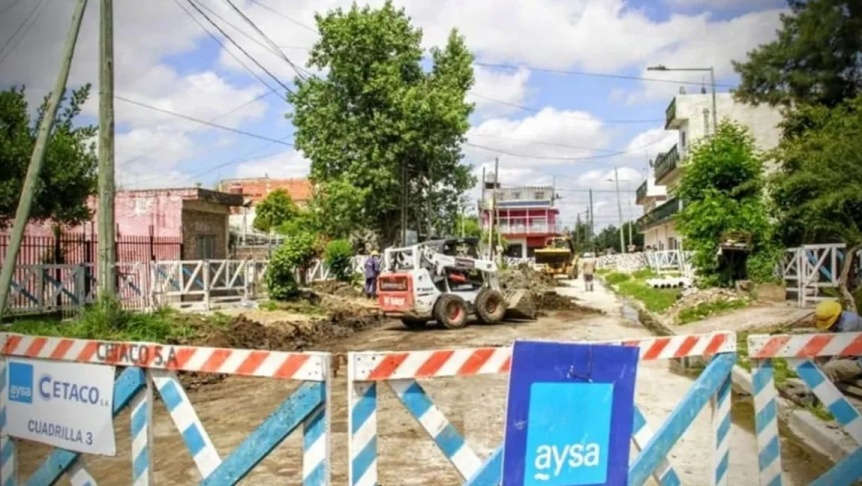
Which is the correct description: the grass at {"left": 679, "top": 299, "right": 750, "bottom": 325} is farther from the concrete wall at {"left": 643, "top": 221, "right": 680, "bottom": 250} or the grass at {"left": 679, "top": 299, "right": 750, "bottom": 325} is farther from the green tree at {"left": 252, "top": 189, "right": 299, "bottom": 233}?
the green tree at {"left": 252, "top": 189, "right": 299, "bottom": 233}

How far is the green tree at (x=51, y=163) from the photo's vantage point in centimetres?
1270

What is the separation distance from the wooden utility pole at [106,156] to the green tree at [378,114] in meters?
19.5

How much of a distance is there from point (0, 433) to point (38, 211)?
37.0ft

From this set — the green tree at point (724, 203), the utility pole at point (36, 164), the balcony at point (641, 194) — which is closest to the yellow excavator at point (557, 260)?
the green tree at point (724, 203)

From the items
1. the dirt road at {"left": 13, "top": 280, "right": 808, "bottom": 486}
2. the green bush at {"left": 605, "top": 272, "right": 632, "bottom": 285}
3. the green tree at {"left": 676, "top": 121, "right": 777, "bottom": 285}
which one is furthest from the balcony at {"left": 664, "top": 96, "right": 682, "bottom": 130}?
the dirt road at {"left": 13, "top": 280, "right": 808, "bottom": 486}

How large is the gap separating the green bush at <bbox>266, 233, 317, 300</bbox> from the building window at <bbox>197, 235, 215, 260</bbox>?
472 centimetres

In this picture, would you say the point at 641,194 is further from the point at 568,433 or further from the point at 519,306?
the point at 568,433

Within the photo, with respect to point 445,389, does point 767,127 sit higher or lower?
higher

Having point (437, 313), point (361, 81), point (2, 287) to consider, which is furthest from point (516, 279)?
point (2, 287)

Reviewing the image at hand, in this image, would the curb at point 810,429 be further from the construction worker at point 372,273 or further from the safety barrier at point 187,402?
the construction worker at point 372,273

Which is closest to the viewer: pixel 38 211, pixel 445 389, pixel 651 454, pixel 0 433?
pixel 651 454

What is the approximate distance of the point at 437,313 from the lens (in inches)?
674

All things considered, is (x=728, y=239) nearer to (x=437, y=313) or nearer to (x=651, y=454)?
(x=437, y=313)

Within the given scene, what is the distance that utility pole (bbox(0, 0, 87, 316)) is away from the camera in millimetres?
8883
